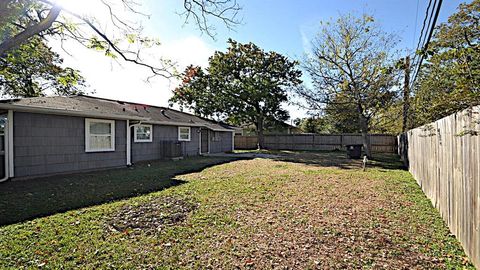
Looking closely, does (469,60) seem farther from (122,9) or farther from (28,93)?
(28,93)

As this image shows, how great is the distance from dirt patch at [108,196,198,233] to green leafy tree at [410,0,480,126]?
13.9ft

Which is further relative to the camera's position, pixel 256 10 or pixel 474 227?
pixel 256 10

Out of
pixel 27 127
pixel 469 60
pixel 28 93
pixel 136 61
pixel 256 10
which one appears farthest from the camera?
pixel 28 93

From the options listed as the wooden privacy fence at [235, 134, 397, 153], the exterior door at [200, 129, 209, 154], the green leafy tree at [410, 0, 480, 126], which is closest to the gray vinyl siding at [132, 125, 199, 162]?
the exterior door at [200, 129, 209, 154]

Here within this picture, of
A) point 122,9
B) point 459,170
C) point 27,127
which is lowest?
point 459,170

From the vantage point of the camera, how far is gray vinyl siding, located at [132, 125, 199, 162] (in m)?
12.8

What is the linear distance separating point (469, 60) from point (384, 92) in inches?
432

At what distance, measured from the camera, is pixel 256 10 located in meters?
7.24

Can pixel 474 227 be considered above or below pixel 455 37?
below

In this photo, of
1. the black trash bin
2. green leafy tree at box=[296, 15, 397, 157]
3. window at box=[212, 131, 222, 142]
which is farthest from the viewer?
window at box=[212, 131, 222, 142]

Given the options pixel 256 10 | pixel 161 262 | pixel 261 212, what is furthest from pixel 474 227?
pixel 256 10

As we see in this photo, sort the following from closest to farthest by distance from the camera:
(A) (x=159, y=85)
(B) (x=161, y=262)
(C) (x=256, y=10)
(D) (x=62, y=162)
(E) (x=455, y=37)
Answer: (B) (x=161, y=262), (E) (x=455, y=37), (A) (x=159, y=85), (C) (x=256, y=10), (D) (x=62, y=162)

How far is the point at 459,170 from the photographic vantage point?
A: 11.2 ft

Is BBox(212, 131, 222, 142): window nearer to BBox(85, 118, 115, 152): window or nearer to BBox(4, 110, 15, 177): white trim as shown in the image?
BBox(85, 118, 115, 152): window
